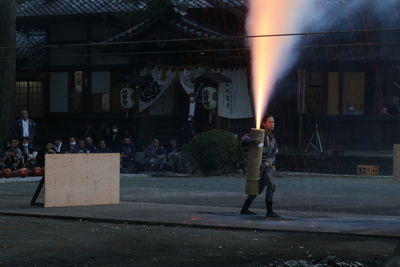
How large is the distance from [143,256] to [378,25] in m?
17.3

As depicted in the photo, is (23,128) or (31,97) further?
(31,97)

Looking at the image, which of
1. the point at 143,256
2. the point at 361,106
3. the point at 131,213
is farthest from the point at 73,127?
the point at 143,256

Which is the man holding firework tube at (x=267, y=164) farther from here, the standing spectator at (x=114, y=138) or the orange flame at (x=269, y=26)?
the standing spectator at (x=114, y=138)

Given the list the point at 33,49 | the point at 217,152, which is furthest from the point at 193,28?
the point at 33,49

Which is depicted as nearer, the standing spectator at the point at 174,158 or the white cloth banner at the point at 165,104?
the standing spectator at the point at 174,158

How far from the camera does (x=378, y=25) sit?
965 inches

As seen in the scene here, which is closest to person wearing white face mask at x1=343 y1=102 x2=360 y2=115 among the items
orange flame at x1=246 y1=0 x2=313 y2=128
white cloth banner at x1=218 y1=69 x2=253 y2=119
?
white cloth banner at x1=218 y1=69 x2=253 y2=119

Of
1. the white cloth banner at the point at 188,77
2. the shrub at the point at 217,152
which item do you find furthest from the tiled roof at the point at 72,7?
the shrub at the point at 217,152

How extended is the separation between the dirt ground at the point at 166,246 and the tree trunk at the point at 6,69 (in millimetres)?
14298

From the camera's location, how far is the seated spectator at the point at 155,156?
2509cm

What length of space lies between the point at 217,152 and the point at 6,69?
26.2 feet

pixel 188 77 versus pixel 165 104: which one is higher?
pixel 188 77

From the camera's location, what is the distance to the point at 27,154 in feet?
78.0

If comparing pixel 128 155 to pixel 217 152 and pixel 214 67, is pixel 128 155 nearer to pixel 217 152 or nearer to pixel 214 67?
pixel 217 152
